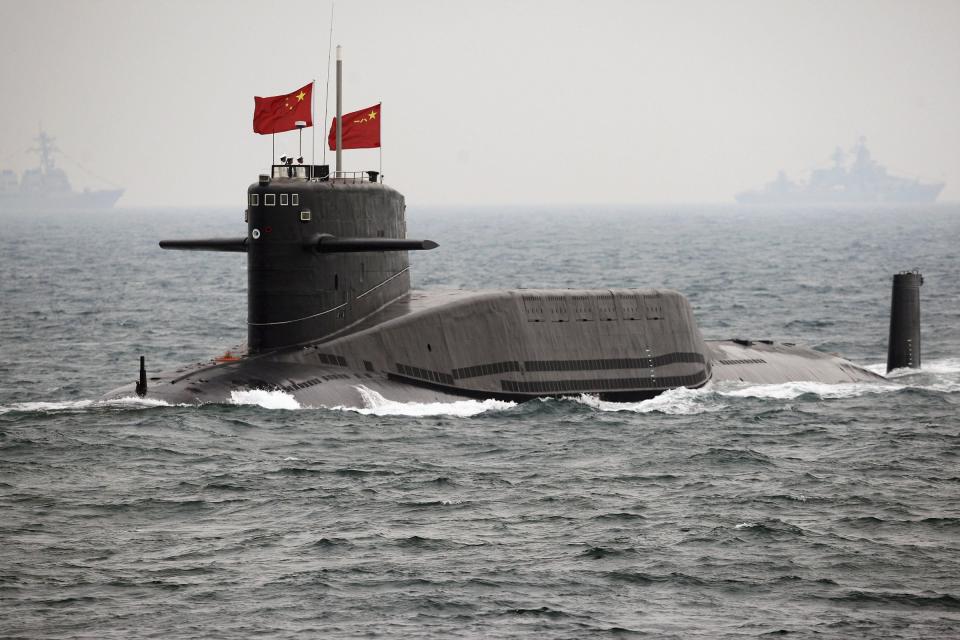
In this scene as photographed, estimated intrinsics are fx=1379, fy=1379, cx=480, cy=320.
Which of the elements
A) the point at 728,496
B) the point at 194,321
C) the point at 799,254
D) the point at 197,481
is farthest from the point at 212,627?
the point at 799,254

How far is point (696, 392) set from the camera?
35469mm

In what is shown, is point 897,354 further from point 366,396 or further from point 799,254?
point 799,254

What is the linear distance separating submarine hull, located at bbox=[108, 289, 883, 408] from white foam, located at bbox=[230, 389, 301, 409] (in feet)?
0.48

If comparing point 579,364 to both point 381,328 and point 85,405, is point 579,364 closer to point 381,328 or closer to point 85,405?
point 381,328

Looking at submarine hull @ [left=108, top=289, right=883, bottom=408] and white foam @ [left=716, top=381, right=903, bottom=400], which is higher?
submarine hull @ [left=108, top=289, right=883, bottom=408]

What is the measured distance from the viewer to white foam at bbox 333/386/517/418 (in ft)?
99.6

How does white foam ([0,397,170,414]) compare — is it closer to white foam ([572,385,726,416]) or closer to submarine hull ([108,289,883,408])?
submarine hull ([108,289,883,408])

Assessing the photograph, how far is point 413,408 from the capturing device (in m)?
30.9

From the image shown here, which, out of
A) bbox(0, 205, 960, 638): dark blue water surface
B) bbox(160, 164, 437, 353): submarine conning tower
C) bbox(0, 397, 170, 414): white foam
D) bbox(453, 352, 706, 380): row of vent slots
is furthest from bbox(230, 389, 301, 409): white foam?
bbox(453, 352, 706, 380): row of vent slots

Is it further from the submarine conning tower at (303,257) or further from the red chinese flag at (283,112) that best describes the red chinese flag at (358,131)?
the red chinese flag at (283,112)

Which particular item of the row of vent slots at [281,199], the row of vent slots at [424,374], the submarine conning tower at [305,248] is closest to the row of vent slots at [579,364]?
the row of vent slots at [424,374]

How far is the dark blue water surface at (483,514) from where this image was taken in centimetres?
1847

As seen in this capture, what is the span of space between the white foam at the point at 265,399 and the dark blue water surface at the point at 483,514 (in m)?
0.05

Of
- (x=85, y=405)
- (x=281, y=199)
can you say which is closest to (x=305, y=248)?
(x=281, y=199)
